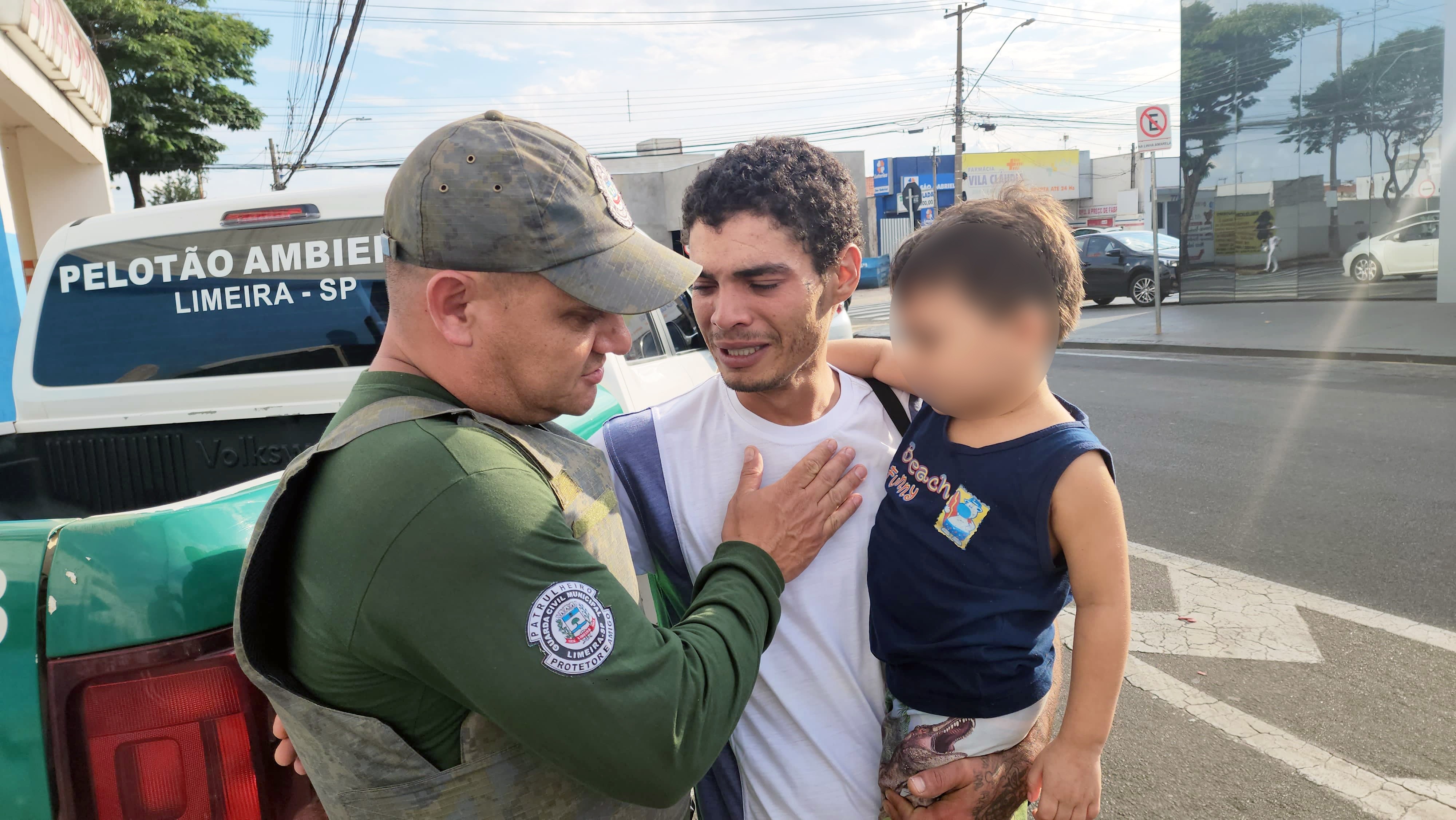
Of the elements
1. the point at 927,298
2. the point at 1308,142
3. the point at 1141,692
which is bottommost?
the point at 1141,692

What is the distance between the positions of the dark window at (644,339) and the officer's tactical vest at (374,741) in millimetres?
3115

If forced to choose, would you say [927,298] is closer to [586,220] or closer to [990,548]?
Result: [990,548]

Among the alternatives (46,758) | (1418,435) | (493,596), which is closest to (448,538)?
(493,596)

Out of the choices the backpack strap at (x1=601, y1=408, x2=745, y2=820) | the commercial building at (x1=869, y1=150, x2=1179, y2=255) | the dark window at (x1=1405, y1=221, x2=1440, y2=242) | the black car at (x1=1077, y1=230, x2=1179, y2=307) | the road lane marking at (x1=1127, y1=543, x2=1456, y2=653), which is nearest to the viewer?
the backpack strap at (x1=601, y1=408, x2=745, y2=820)

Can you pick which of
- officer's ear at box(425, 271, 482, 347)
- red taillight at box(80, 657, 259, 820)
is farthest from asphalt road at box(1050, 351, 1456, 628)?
red taillight at box(80, 657, 259, 820)

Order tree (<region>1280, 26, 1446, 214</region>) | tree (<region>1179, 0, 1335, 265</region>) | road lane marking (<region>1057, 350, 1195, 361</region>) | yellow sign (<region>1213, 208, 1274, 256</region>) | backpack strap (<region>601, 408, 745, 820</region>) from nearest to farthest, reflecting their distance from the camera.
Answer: backpack strap (<region>601, 408, 745, 820</region>) → road lane marking (<region>1057, 350, 1195, 361</region>) → tree (<region>1280, 26, 1446, 214</region>) → tree (<region>1179, 0, 1335, 265</region>) → yellow sign (<region>1213, 208, 1274, 256</region>)

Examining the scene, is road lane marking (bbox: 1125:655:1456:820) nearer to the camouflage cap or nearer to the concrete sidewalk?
the camouflage cap

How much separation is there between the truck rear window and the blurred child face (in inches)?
95.3

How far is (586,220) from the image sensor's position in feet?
4.12

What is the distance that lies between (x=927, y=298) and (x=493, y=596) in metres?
0.93

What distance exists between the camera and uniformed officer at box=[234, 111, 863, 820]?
104cm

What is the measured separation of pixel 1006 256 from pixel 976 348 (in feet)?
0.52

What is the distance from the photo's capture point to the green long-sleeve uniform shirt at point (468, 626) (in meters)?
1.03

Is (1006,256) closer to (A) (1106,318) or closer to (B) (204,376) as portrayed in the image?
(B) (204,376)
